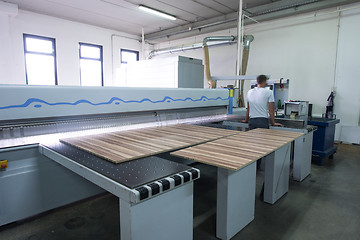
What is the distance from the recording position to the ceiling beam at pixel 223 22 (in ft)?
14.6

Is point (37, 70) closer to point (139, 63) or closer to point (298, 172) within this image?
point (139, 63)

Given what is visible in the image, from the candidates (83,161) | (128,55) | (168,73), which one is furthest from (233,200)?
(128,55)

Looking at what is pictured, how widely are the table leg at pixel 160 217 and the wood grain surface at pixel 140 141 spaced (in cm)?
36

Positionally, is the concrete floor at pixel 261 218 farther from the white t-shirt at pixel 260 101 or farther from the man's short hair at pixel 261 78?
the man's short hair at pixel 261 78

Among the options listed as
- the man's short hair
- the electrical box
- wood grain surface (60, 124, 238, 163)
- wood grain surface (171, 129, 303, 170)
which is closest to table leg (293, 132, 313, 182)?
wood grain surface (171, 129, 303, 170)

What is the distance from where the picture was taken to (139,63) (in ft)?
13.5

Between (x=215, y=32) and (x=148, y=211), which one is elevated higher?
(x=215, y=32)

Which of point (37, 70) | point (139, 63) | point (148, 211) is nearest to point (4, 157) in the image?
point (148, 211)

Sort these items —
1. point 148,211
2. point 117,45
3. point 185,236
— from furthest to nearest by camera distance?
point 117,45, point 185,236, point 148,211

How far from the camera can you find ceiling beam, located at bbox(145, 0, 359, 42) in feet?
14.6

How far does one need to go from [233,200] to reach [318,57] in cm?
445

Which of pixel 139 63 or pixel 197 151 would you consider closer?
pixel 197 151

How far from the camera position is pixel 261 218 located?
2098 millimetres

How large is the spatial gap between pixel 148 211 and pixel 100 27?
281 inches
